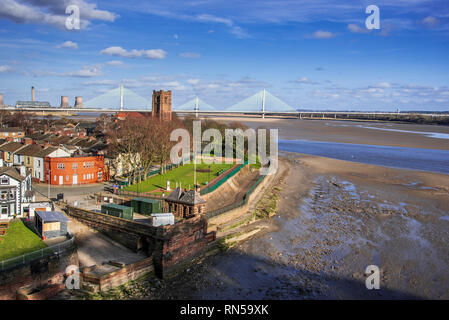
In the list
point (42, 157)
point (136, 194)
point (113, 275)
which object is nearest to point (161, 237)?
point (113, 275)

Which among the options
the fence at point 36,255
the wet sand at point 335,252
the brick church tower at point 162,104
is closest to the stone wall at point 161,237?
the wet sand at point 335,252

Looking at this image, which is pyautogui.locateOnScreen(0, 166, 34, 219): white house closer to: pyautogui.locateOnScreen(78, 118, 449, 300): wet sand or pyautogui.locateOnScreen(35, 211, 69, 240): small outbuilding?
pyautogui.locateOnScreen(35, 211, 69, 240): small outbuilding

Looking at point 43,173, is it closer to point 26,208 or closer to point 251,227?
point 26,208

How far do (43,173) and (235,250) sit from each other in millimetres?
22302

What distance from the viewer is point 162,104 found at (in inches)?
3300

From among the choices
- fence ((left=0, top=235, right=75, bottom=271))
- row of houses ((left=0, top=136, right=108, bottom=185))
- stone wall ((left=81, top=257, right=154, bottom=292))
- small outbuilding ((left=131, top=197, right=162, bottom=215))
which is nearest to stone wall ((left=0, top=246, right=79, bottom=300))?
fence ((left=0, top=235, right=75, bottom=271))

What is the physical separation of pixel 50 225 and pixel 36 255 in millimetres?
3203

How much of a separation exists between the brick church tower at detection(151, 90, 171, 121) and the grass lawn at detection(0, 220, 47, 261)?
62.1 meters

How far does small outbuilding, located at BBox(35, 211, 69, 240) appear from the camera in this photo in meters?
20.8

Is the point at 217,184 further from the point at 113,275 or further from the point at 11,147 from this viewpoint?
the point at 11,147

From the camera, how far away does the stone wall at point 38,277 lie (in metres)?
16.5

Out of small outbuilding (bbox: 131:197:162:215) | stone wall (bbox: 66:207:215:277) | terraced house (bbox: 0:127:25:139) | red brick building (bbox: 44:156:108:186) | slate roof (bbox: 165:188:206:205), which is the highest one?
terraced house (bbox: 0:127:25:139)
